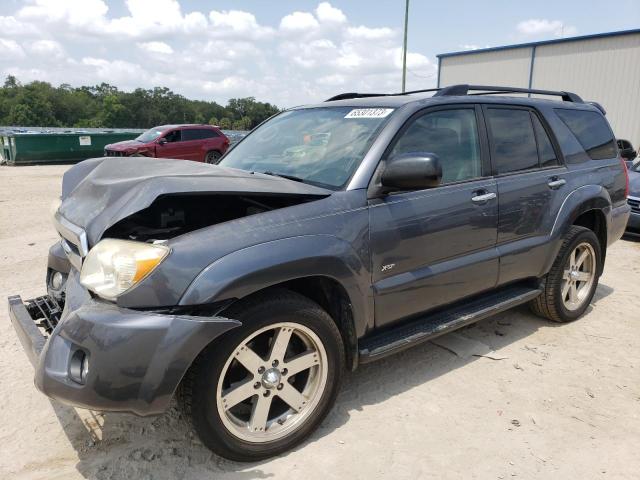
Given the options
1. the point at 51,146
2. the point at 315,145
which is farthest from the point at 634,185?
the point at 51,146

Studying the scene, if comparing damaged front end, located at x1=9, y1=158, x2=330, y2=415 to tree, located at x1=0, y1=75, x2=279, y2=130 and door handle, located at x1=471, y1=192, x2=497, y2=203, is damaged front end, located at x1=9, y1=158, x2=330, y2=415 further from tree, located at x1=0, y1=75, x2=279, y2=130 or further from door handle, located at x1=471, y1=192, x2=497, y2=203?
tree, located at x1=0, y1=75, x2=279, y2=130

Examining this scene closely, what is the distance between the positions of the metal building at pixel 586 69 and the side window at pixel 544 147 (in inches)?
780

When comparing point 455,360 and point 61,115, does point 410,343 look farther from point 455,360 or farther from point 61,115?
point 61,115

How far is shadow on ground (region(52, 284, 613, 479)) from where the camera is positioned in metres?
2.55

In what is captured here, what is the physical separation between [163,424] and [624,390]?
290cm

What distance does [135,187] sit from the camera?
8.07 feet

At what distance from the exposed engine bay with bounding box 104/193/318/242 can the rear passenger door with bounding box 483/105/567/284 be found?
1622 millimetres

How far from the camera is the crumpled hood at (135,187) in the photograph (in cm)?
237

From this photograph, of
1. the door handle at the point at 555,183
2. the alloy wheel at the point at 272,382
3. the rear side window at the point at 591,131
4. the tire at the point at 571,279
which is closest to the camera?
the alloy wheel at the point at 272,382

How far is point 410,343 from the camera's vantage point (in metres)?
3.05

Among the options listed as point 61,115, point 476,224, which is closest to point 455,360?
point 476,224

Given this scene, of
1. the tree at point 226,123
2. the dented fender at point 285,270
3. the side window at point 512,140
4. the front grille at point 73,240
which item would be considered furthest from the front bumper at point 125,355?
the tree at point 226,123

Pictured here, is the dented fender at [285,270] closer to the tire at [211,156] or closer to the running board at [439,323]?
the running board at [439,323]

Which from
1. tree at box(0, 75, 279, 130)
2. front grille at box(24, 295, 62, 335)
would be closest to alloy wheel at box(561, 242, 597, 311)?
front grille at box(24, 295, 62, 335)
